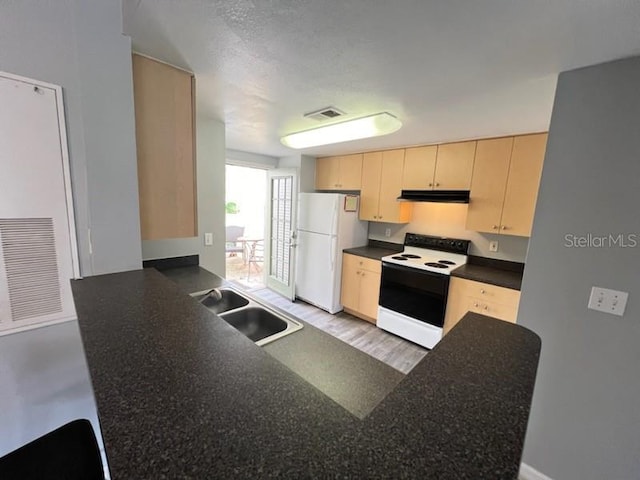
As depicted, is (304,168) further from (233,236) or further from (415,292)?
(233,236)

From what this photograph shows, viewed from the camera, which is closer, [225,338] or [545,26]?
[225,338]

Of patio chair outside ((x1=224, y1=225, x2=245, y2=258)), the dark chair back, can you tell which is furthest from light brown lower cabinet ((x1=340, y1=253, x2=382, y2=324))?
patio chair outside ((x1=224, y1=225, x2=245, y2=258))

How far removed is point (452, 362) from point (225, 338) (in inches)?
25.9

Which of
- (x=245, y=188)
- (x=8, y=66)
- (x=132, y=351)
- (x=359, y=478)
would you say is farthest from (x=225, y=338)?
(x=245, y=188)

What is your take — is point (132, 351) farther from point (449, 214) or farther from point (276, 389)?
point (449, 214)

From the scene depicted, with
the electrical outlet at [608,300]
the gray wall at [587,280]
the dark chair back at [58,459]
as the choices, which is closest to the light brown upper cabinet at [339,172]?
the gray wall at [587,280]

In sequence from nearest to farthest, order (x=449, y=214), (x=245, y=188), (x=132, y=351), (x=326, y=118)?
(x=132, y=351) → (x=326, y=118) → (x=449, y=214) → (x=245, y=188)

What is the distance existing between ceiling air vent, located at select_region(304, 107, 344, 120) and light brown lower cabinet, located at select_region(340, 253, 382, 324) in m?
1.79

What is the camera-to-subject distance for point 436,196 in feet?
9.29

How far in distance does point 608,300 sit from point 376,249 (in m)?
2.50

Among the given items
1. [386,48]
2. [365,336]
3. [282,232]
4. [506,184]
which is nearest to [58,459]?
[386,48]

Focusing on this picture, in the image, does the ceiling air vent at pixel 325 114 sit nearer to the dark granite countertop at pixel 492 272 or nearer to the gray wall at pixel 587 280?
the gray wall at pixel 587 280

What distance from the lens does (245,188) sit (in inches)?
278

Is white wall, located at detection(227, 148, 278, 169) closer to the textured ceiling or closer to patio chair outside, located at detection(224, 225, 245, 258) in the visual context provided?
the textured ceiling
